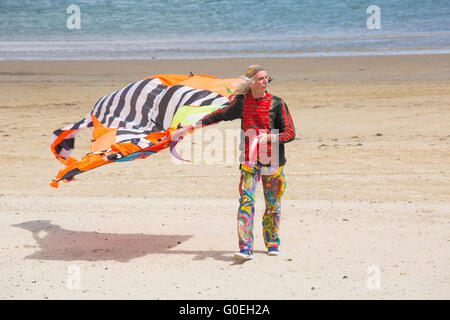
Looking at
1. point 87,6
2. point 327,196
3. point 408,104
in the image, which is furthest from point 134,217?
point 87,6

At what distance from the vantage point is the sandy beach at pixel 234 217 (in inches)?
259

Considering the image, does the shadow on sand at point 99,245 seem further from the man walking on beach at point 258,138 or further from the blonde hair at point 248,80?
the blonde hair at point 248,80

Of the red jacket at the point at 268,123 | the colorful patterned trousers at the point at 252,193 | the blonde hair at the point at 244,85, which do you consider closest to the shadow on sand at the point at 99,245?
the colorful patterned trousers at the point at 252,193

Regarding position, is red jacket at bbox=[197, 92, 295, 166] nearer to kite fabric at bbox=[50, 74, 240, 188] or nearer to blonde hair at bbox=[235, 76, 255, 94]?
blonde hair at bbox=[235, 76, 255, 94]

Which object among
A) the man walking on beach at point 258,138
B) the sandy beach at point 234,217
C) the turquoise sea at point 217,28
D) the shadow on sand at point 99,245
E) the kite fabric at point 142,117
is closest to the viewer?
the sandy beach at point 234,217

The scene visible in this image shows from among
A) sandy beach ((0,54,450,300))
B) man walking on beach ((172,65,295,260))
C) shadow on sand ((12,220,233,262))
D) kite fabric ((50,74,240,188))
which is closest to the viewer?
sandy beach ((0,54,450,300))

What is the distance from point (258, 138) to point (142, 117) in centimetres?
188

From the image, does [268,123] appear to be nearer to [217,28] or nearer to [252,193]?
[252,193]


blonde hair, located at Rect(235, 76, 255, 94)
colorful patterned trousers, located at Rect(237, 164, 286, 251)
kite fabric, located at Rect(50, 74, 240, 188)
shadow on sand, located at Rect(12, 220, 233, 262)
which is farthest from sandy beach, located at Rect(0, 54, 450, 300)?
blonde hair, located at Rect(235, 76, 255, 94)

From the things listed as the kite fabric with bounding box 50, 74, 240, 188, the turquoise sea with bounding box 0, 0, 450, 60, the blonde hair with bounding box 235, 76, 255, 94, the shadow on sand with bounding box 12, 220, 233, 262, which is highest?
the turquoise sea with bounding box 0, 0, 450, 60

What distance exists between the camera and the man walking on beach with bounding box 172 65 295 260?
263 inches

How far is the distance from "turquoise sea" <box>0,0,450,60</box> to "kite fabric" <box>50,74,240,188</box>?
22603 mm

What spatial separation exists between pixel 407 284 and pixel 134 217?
153 inches

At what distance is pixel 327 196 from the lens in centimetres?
1031
